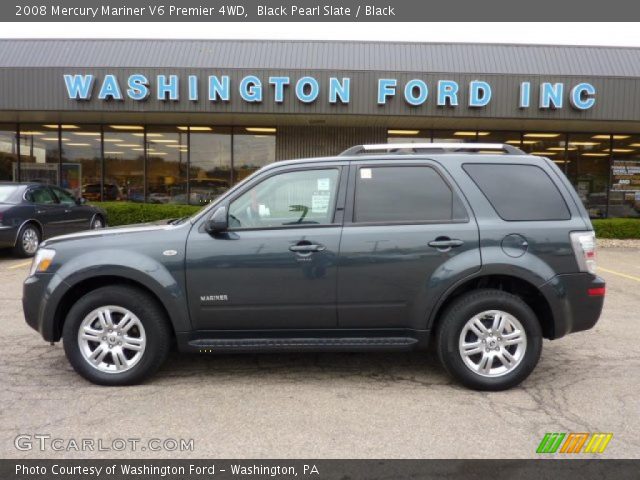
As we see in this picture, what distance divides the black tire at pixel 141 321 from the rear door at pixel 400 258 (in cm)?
140

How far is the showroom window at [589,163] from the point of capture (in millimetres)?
16625

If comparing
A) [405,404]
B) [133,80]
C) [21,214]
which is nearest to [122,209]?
[133,80]


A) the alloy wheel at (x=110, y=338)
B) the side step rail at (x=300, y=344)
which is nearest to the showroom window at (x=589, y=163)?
the side step rail at (x=300, y=344)

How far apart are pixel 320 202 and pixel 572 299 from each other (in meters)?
2.08

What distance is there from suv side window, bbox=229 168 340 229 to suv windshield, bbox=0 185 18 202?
809 centimetres

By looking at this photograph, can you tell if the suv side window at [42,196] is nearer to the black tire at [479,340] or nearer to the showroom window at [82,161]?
the showroom window at [82,161]

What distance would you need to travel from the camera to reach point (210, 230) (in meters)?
3.96

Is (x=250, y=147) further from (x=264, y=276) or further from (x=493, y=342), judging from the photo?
(x=493, y=342)

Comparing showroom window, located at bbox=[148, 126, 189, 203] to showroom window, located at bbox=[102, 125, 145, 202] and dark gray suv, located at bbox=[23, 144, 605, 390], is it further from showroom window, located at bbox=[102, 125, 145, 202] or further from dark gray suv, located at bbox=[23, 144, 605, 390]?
dark gray suv, located at bbox=[23, 144, 605, 390]

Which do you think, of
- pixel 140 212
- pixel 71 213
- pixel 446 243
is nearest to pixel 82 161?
pixel 140 212

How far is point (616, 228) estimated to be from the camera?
46.4 feet

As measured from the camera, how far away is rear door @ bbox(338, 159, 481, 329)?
12.9ft

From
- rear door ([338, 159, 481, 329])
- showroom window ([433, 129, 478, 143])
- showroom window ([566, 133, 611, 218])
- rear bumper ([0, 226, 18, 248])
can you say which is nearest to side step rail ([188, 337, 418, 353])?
rear door ([338, 159, 481, 329])
